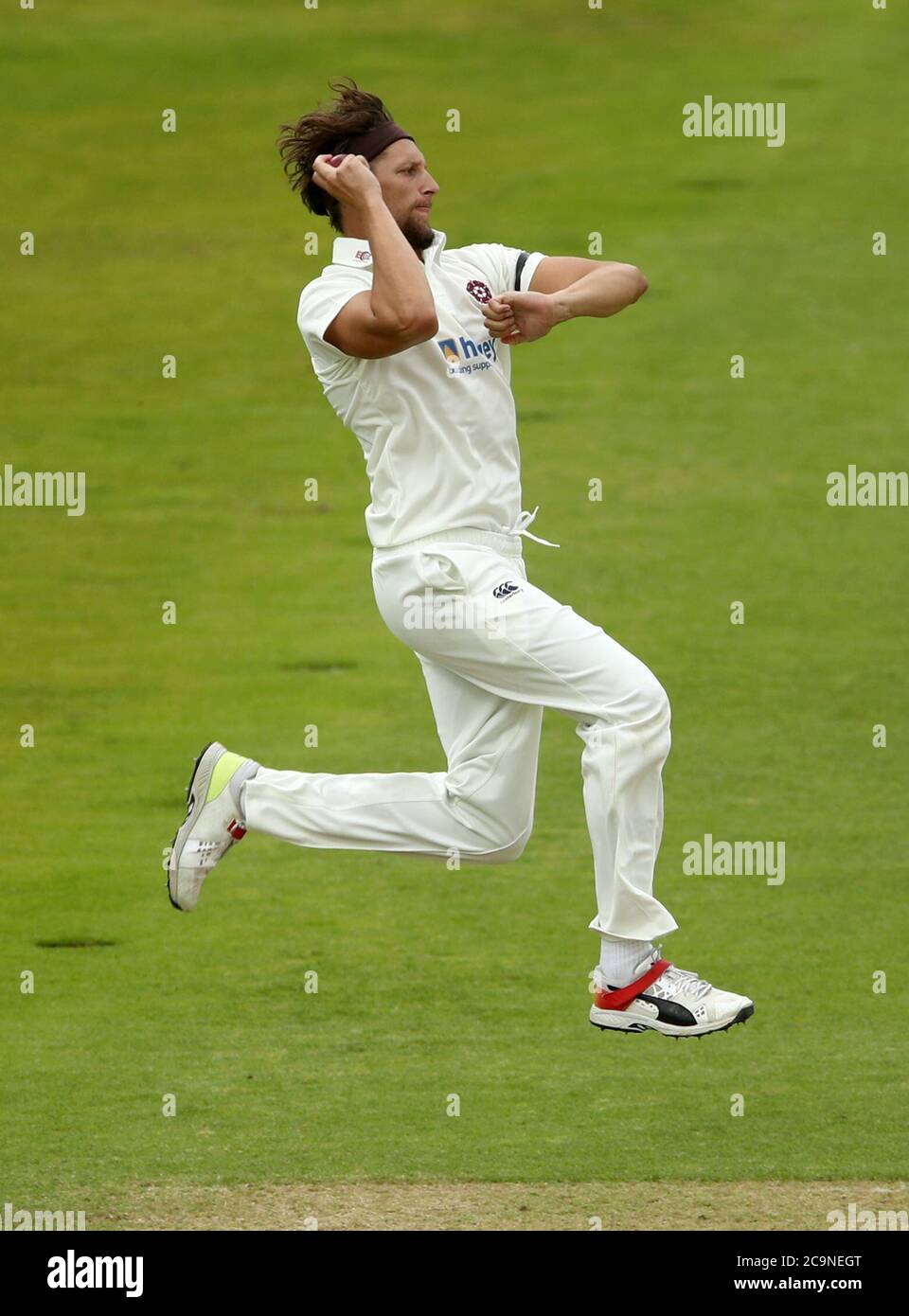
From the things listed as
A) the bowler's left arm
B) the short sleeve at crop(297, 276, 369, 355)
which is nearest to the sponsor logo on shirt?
the bowler's left arm

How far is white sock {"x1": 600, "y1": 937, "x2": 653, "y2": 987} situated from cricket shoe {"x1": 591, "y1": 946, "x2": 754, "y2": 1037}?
2 cm

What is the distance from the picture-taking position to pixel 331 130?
750 cm

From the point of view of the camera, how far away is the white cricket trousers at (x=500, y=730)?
7.16 meters

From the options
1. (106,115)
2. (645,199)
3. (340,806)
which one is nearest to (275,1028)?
(340,806)

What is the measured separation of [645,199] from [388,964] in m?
16.1

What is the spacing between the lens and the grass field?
8.85 m

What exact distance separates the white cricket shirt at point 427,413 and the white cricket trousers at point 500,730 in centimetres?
11

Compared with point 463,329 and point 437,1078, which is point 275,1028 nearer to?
point 437,1078
